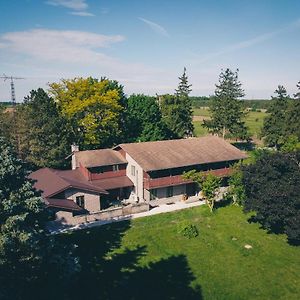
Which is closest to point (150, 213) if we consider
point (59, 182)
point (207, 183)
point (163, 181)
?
point (163, 181)

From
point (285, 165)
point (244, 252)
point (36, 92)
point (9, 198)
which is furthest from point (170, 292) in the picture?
point (36, 92)

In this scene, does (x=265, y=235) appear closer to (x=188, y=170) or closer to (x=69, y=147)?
(x=188, y=170)

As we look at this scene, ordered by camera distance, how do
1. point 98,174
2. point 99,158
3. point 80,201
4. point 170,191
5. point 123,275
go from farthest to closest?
point 170,191
point 99,158
point 98,174
point 80,201
point 123,275

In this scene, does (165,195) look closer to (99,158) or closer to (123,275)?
(99,158)

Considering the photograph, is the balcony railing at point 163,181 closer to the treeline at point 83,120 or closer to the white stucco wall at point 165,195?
the white stucco wall at point 165,195

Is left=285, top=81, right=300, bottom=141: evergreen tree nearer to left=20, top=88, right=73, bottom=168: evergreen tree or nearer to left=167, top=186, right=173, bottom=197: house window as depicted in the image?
left=167, top=186, right=173, bottom=197: house window

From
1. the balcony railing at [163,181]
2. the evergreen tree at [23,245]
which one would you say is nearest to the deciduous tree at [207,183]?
the balcony railing at [163,181]
